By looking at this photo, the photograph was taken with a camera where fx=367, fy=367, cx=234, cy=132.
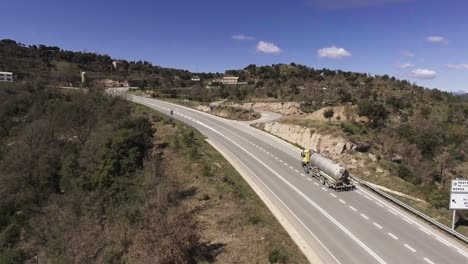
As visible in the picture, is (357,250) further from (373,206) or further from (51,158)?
(51,158)

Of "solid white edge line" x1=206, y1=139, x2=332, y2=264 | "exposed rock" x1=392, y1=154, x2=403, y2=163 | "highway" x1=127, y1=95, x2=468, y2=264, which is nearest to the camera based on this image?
"solid white edge line" x1=206, y1=139, x2=332, y2=264

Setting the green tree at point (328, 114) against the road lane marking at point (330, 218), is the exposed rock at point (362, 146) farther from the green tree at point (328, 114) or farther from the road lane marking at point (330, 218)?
the green tree at point (328, 114)

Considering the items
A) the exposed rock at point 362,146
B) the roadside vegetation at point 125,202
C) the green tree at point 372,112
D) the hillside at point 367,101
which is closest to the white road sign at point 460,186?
the hillside at point 367,101

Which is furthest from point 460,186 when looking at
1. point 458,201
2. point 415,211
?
point 415,211

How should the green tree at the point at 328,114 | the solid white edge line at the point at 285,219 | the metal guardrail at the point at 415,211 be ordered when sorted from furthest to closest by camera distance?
the green tree at the point at 328,114 < the metal guardrail at the point at 415,211 < the solid white edge line at the point at 285,219

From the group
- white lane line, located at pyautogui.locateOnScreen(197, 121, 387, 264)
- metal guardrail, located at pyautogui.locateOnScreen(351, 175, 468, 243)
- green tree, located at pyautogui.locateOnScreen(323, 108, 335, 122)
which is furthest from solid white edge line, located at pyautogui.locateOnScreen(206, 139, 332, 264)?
green tree, located at pyautogui.locateOnScreen(323, 108, 335, 122)

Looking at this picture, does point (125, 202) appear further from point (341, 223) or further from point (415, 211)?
point (415, 211)

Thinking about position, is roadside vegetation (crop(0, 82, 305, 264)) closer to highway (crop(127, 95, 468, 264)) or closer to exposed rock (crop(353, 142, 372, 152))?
highway (crop(127, 95, 468, 264))
